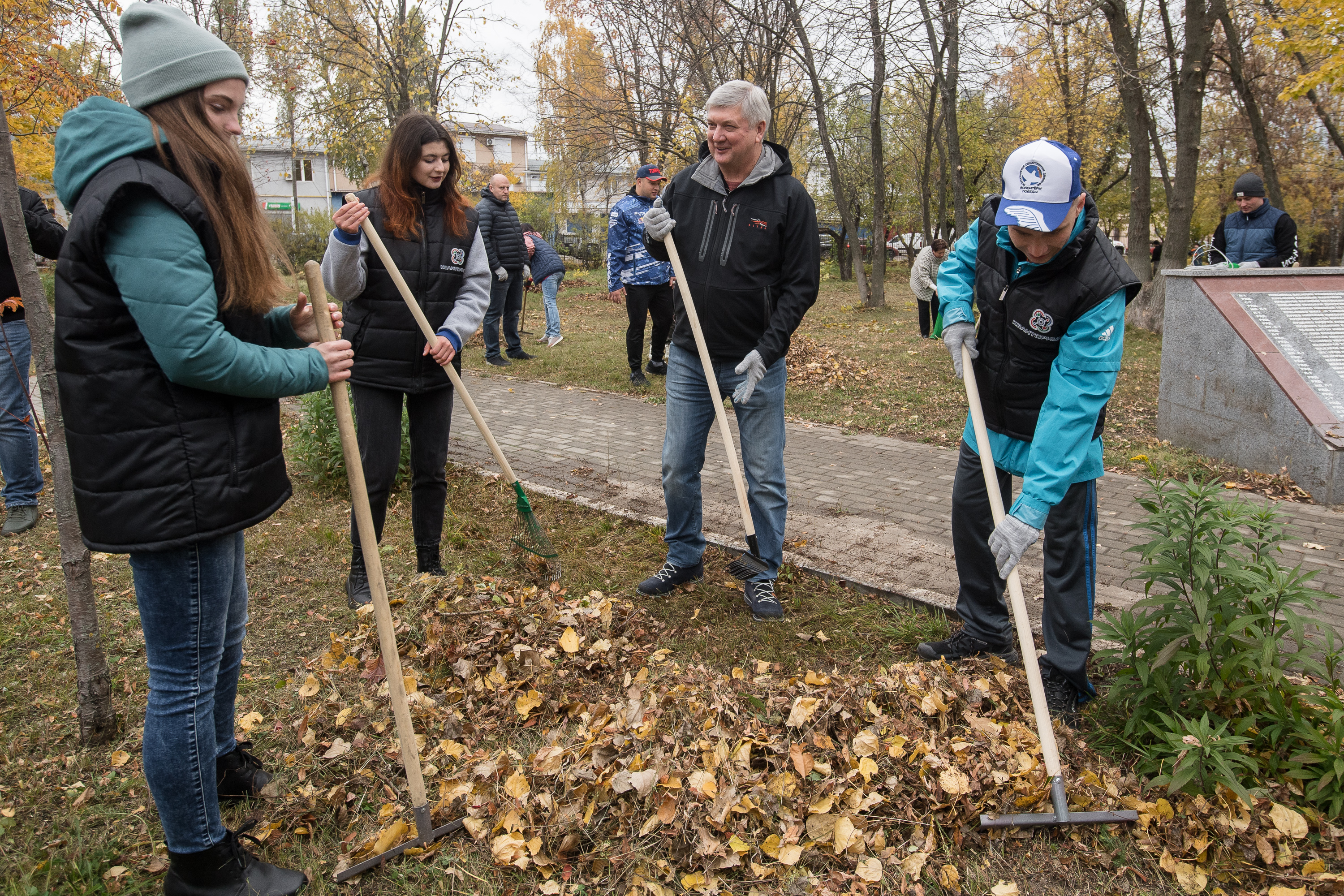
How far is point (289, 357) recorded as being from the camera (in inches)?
83.5

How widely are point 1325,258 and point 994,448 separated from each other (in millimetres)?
28588

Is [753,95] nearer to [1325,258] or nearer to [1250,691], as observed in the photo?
[1250,691]

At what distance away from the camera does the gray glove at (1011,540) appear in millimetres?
2742

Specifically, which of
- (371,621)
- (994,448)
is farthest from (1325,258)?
(371,621)

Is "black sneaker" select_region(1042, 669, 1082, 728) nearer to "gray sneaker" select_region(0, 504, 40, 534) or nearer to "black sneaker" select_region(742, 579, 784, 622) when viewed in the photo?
"black sneaker" select_region(742, 579, 784, 622)

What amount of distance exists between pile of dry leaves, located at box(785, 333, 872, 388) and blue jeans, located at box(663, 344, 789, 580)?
5.21 m

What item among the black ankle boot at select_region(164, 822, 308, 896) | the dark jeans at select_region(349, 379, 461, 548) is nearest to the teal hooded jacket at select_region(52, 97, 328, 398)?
the black ankle boot at select_region(164, 822, 308, 896)

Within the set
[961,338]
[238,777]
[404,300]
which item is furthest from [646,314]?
[238,777]

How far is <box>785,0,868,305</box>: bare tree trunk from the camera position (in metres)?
14.4

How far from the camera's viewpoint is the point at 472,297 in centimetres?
394

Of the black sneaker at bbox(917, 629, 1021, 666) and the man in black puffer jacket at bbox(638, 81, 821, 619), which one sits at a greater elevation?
the man in black puffer jacket at bbox(638, 81, 821, 619)

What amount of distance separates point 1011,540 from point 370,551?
1.98 metres

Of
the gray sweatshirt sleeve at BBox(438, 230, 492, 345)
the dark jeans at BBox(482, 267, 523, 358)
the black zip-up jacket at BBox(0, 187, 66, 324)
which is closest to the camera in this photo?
the gray sweatshirt sleeve at BBox(438, 230, 492, 345)

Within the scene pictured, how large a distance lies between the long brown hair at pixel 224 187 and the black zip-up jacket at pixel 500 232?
24.4 ft
